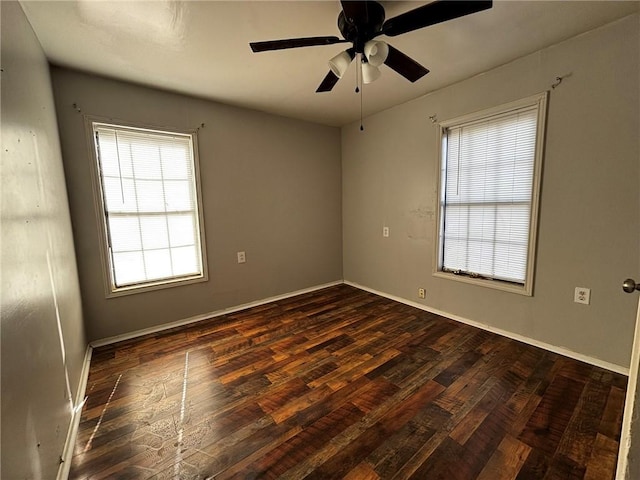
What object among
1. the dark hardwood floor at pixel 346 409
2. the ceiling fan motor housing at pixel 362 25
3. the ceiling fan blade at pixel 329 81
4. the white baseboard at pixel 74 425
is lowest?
the dark hardwood floor at pixel 346 409

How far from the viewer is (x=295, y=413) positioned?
5.35 ft

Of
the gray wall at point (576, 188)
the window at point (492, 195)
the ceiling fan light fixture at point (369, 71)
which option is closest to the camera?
the ceiling fan light fixture at point (369, 71)

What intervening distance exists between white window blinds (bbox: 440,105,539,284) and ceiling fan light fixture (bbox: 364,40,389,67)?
152 cm

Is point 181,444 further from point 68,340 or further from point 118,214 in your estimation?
point 118,214

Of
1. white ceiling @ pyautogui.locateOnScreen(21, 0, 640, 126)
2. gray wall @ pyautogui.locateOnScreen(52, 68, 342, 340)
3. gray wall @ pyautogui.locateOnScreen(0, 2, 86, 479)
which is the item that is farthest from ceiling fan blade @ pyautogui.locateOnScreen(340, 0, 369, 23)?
gray wall @ pyautogui.locateOnScreen(52, 68, 342, 340)

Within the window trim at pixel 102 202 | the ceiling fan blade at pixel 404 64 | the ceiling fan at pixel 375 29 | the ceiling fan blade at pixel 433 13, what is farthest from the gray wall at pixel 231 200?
the ceiling fan blade at pixel 433 13

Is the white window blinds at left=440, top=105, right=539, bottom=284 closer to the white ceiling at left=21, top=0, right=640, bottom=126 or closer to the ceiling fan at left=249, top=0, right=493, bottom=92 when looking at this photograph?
Answer: the white ceiling at left=21, top=0, right=640, bottom=126

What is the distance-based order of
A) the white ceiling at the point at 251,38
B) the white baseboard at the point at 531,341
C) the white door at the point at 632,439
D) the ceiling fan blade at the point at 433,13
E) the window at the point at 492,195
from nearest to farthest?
the white door at the point at 632,439
the ceiling fan blade at the point at 433,13
the white ceiling at the point at 251,38
the white baseboard at the point at 531,341
the window at the point at 492,195

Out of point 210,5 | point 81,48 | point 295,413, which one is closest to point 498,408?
point 295,413

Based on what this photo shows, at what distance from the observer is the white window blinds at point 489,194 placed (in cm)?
230

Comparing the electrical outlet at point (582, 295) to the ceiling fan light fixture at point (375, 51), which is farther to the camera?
the electrical outlet at point (582, 295)

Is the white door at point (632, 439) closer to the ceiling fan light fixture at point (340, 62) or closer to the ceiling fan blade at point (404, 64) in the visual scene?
the ceiling fan blade at point (404, 64)

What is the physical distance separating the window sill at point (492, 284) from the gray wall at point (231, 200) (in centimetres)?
173

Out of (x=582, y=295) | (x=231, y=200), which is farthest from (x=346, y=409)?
(x=231, y=200)
